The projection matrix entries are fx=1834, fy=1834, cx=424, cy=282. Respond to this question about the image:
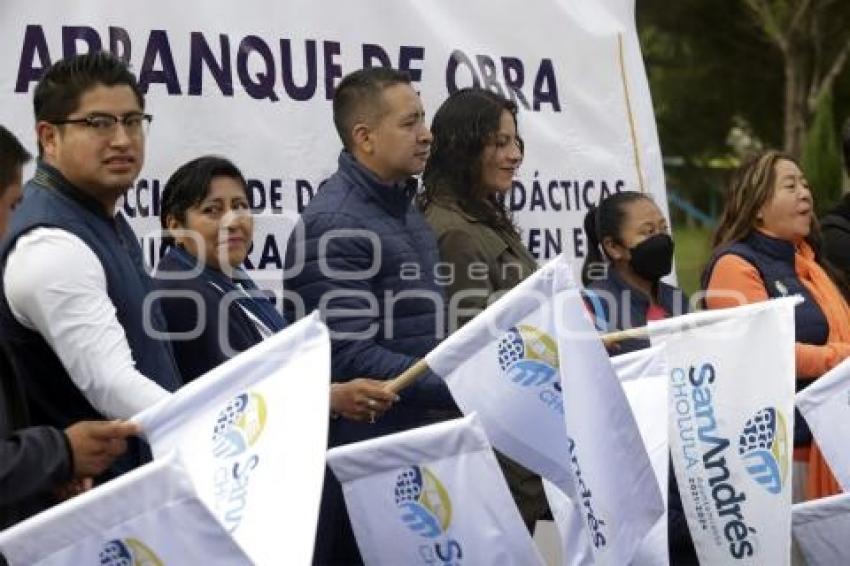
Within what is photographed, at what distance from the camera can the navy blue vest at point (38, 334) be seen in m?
3.90

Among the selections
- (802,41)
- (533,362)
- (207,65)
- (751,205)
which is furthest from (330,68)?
(802,41)

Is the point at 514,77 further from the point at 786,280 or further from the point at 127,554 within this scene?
the point at 127,554

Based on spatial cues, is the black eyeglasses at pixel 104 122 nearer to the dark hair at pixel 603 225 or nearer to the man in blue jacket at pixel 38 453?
the man in blue jacket at pixel 38 453

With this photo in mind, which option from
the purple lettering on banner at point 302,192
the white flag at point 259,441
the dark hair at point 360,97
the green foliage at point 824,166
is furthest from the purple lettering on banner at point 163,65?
the green foliage at point 824,166

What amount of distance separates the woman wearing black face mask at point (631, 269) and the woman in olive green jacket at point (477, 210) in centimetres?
40

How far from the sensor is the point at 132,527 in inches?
132

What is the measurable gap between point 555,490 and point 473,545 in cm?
69

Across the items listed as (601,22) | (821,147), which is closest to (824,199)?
(821,147)

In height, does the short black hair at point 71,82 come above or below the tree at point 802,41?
below

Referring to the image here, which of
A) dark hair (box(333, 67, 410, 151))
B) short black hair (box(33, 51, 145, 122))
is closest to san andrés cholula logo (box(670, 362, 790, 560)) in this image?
dark hair (box(333, 67, 410, 151))

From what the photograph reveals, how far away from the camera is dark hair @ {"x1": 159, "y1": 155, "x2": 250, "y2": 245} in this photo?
4789 mm

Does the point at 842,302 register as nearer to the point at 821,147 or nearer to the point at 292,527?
the point at 292,527

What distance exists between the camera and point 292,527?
3.61 m

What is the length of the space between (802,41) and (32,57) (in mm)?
21388
